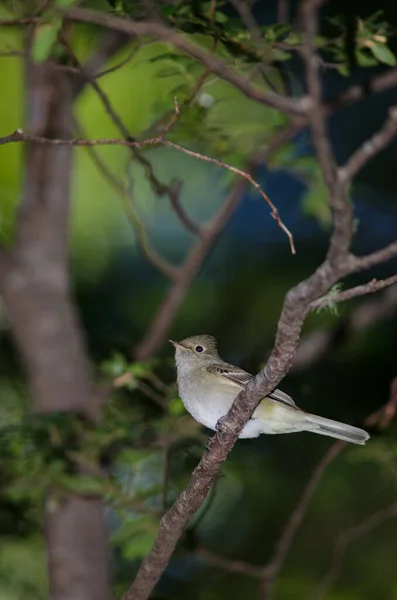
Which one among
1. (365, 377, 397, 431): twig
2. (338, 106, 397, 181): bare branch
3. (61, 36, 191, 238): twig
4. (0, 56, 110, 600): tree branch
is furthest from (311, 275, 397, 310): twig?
(0, 56, 110, 600): tree branch

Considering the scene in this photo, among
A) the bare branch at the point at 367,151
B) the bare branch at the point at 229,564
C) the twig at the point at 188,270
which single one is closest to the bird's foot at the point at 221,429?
the bare branch at the point at 367,151

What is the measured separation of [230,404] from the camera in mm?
3457

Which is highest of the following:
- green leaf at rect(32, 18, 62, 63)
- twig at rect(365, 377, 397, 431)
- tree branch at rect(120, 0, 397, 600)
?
green leaf at rect(32, 18, 62, 63)

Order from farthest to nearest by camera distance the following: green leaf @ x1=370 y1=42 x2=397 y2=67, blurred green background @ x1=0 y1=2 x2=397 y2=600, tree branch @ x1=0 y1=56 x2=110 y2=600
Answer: blurred green background @ x1=0 y1=2 x2=397 y2=600 < tree branch @ x1=0 y1=56 x2=110 y2=600 < green leaf @ x1=370 y1=42 x2=397 y2=67

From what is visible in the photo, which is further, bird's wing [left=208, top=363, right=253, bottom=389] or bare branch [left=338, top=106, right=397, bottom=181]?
bird's wing [left=208, top=363, right=253, bottom=389]

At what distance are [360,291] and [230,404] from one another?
175 centimetres

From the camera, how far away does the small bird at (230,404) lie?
128 inches

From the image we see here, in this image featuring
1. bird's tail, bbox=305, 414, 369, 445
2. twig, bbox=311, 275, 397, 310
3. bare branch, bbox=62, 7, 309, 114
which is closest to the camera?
twig, bbox=311, 275, 397, 310

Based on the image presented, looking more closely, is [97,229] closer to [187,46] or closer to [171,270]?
[171,270]

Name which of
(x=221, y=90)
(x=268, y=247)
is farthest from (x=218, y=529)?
(x=221, y=90)

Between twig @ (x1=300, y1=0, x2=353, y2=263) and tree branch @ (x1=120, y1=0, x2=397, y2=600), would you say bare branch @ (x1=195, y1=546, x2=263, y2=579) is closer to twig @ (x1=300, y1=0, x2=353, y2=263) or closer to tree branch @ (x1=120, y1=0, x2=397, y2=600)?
tree branch @ (x1=120, y1=0, x2=397, y2=600)

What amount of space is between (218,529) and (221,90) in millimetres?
3343

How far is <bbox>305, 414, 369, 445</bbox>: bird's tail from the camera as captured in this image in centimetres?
316

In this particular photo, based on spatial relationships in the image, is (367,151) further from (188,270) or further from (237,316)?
(237,316)
